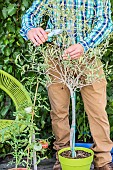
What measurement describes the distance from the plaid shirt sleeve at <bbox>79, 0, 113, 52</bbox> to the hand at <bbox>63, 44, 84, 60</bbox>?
48mm

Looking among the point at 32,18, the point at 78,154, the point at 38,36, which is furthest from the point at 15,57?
the point at 78,154

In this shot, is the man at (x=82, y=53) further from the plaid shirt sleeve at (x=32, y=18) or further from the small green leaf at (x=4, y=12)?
the small green leaf at (x=4, y=12)

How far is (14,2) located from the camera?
10.9 feet

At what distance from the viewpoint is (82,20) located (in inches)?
108

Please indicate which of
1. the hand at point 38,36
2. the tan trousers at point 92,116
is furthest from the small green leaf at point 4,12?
the tan trousers at point 92,116

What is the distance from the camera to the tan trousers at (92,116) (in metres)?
2.90

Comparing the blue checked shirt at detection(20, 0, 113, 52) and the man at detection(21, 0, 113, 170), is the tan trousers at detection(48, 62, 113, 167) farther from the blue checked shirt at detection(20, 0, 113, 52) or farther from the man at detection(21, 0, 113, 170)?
the blue checked shirt at detection(20, 0, 113, 52)

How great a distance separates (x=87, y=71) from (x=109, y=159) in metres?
0.69

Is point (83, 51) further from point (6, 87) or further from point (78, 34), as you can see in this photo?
point (6, 87)

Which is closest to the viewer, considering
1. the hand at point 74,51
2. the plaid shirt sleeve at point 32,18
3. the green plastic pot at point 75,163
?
the hand at point 74,51

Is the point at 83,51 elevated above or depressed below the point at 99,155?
above

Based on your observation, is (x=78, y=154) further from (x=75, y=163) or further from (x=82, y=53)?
(x=82, y=53)

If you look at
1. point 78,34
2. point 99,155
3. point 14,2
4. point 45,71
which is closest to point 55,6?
point 78,34

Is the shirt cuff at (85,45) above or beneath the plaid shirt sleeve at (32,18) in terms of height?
beneath
